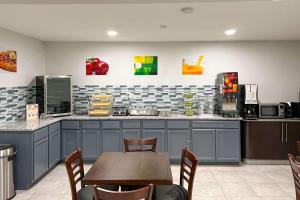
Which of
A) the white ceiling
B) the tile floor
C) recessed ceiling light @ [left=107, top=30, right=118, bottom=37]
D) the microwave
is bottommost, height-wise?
the tile floor

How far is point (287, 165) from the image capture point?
199 inches

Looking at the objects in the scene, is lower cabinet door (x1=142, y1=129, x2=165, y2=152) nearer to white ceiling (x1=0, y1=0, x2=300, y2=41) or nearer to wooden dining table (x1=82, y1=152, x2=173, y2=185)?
white ceiling (x1=0, y1=0, x2=300, y2=41)

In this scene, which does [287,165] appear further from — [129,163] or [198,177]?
[129,163]

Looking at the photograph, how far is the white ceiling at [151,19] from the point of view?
3.08m

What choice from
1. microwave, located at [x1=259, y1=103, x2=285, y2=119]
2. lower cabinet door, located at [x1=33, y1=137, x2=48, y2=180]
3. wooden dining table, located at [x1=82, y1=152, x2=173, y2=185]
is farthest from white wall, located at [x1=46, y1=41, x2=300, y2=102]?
wooden dining table, located at [x1=82, y1=152, x2=173, y2=185]

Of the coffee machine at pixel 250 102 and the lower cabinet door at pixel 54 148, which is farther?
the coffee machine at pixel 250 102

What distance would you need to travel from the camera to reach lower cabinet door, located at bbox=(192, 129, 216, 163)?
5.03 metres

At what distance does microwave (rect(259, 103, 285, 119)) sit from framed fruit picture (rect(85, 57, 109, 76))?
10.4 feet

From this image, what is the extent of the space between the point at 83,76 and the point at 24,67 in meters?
1.18

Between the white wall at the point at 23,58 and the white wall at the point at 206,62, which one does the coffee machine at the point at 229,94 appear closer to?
the white wall at the point at 206,62

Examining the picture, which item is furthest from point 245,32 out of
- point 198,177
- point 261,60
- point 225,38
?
point 198,177

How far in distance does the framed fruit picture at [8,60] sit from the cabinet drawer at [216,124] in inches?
128

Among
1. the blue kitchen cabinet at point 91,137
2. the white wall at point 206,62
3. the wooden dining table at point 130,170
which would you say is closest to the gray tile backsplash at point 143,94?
the white wall at point 206,62

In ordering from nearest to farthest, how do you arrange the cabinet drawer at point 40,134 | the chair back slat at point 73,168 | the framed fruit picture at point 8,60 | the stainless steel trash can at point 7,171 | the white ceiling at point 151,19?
the chair back slat at point 73,168
the white ceiling at point 151,19
the stainless steel trash can at point 7,171
the cabinet drawer at point 40,134
the framed fruit picture at point 8,60
